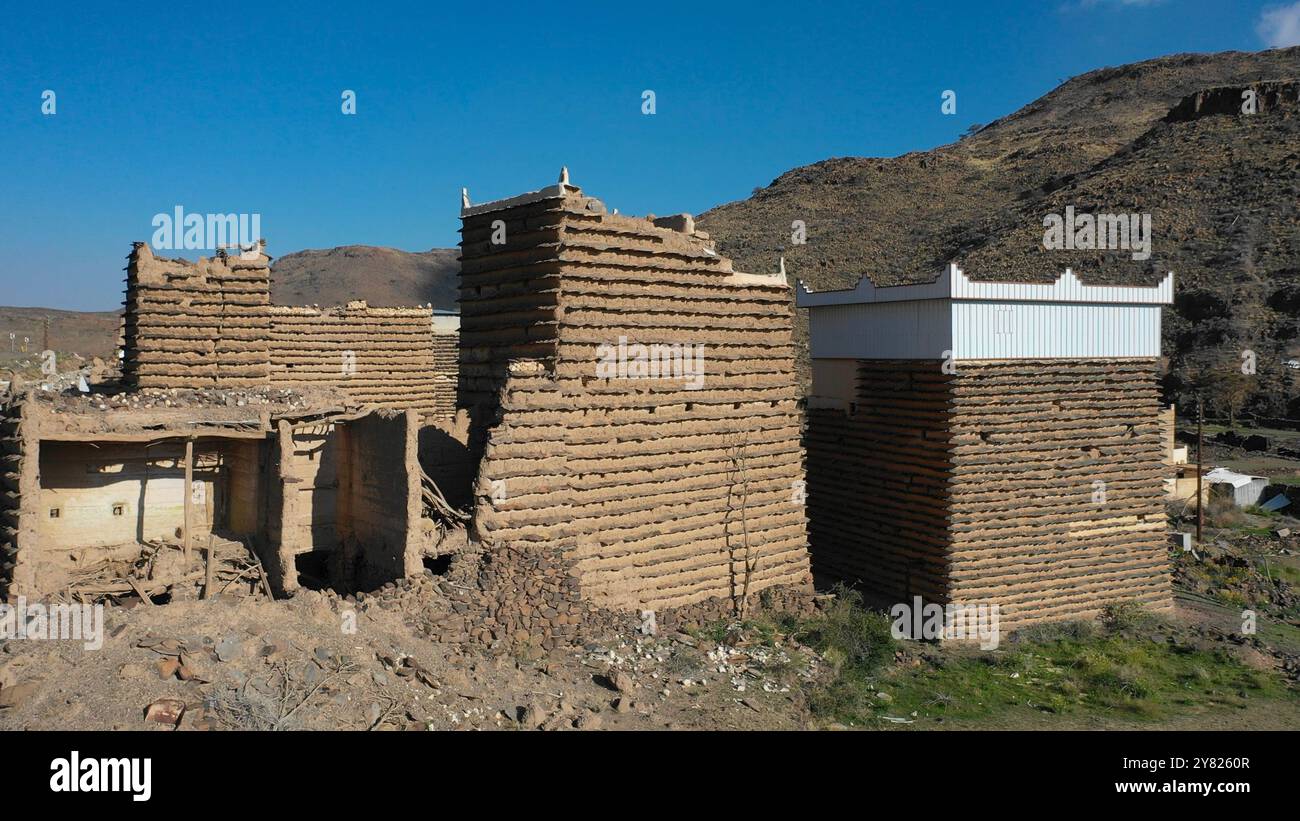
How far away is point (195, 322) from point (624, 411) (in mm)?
7267

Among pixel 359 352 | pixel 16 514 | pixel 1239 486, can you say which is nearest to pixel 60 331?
pixel 359 352

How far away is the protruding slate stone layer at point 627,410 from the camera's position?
13688 millimetres

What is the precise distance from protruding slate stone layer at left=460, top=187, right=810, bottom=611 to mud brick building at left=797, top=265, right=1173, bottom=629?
98.0 inches

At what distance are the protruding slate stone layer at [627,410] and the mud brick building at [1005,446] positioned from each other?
2488mm

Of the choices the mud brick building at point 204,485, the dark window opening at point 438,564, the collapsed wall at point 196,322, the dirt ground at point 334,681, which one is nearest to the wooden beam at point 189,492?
the mud brick building at point 204,485

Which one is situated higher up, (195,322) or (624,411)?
(195,322)

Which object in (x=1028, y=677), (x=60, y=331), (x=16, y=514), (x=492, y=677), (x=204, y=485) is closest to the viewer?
(x=16, y=514)

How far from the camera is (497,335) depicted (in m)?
14.9

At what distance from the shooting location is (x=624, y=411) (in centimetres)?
1449

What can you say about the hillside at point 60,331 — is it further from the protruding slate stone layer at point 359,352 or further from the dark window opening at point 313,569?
the dark window opening at point 313,569

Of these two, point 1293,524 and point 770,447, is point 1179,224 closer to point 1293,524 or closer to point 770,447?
point 1293,524

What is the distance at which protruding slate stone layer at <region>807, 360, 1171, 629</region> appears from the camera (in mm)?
16938

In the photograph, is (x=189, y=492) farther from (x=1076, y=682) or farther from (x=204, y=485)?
(x=1076, y=682)

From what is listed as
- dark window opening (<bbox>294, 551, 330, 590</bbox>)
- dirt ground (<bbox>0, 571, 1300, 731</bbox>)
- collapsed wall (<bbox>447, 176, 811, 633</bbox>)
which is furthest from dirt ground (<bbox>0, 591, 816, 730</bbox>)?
dark window opening (<bbox>294, 551, 330, 590</bbox>)
